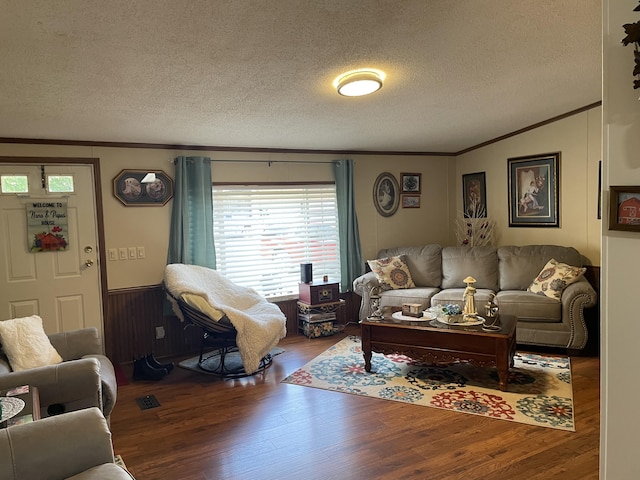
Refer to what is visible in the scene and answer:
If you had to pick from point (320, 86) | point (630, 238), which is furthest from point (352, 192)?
point (630, 238)

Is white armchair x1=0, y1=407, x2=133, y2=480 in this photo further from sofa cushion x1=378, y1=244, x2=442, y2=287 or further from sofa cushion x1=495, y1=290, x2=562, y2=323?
sofa cushion x1=378, y1=244, x2=442, y2=287

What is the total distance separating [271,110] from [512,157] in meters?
3.15

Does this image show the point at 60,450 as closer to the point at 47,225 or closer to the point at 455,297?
the point at 47,225

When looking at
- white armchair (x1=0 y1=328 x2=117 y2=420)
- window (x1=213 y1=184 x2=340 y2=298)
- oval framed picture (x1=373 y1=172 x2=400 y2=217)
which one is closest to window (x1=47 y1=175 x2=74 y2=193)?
window (x1=213 y1=184 x2=340 y2=298)

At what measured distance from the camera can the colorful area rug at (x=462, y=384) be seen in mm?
3186

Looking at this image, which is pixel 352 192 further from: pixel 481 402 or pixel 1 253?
pixel 1 253

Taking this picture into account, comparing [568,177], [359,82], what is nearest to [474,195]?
[568,177]

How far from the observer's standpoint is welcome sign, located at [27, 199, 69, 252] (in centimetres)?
408

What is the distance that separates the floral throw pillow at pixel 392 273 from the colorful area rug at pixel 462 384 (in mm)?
1134

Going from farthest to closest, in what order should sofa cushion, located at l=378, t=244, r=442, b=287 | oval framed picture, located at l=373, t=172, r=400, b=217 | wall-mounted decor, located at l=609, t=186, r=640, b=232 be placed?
oval framed picture, located at l=373, t=172, r=400, b=217 → sofa cushion, located at l=378, t=244, r=442, b=287 → wall-mounted decor, located at l=609, t=186, r=640, b=232

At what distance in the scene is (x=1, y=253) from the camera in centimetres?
398

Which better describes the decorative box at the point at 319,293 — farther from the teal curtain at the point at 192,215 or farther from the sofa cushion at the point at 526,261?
the sofa cushion at the point at 526,261

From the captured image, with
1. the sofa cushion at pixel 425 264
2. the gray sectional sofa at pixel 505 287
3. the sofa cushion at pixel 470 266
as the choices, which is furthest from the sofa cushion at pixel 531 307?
the sofa cushion at pixel 425 264

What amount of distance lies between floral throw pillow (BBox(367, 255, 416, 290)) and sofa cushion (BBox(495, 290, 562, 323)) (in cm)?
112
